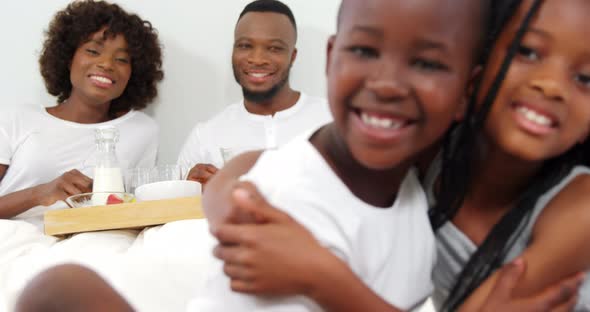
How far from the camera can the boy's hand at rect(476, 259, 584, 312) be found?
2.32 feet

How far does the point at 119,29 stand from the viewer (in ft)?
6.61

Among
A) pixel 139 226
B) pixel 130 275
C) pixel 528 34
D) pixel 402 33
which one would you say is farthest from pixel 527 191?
pixel 139 226

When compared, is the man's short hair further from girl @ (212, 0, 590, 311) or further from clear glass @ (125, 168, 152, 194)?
girl @ (212, 0, 590, 311)

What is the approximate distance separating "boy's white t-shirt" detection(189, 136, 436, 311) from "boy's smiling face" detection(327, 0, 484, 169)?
51 mm

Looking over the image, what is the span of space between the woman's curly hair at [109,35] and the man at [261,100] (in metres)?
0.28

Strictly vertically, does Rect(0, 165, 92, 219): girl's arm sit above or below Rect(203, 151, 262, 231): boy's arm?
below

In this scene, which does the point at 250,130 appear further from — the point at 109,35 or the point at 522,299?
the point at 522,299

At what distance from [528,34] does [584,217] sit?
0.22 meters

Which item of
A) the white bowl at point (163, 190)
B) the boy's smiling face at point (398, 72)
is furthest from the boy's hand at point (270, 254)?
the white bowl at point (163, 190)

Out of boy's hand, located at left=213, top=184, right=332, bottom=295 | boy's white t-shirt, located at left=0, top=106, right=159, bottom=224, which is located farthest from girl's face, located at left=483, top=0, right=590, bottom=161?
boy's white t-shirt, located at left=0, top=106, right=159, bottom=224

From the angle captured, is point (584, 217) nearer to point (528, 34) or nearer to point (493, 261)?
point (493, 261)

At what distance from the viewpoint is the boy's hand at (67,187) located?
1.56 metres

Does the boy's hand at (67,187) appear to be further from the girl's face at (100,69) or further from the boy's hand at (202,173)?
the girl's face at (100,69)

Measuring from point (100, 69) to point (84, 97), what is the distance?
0.12 meters
